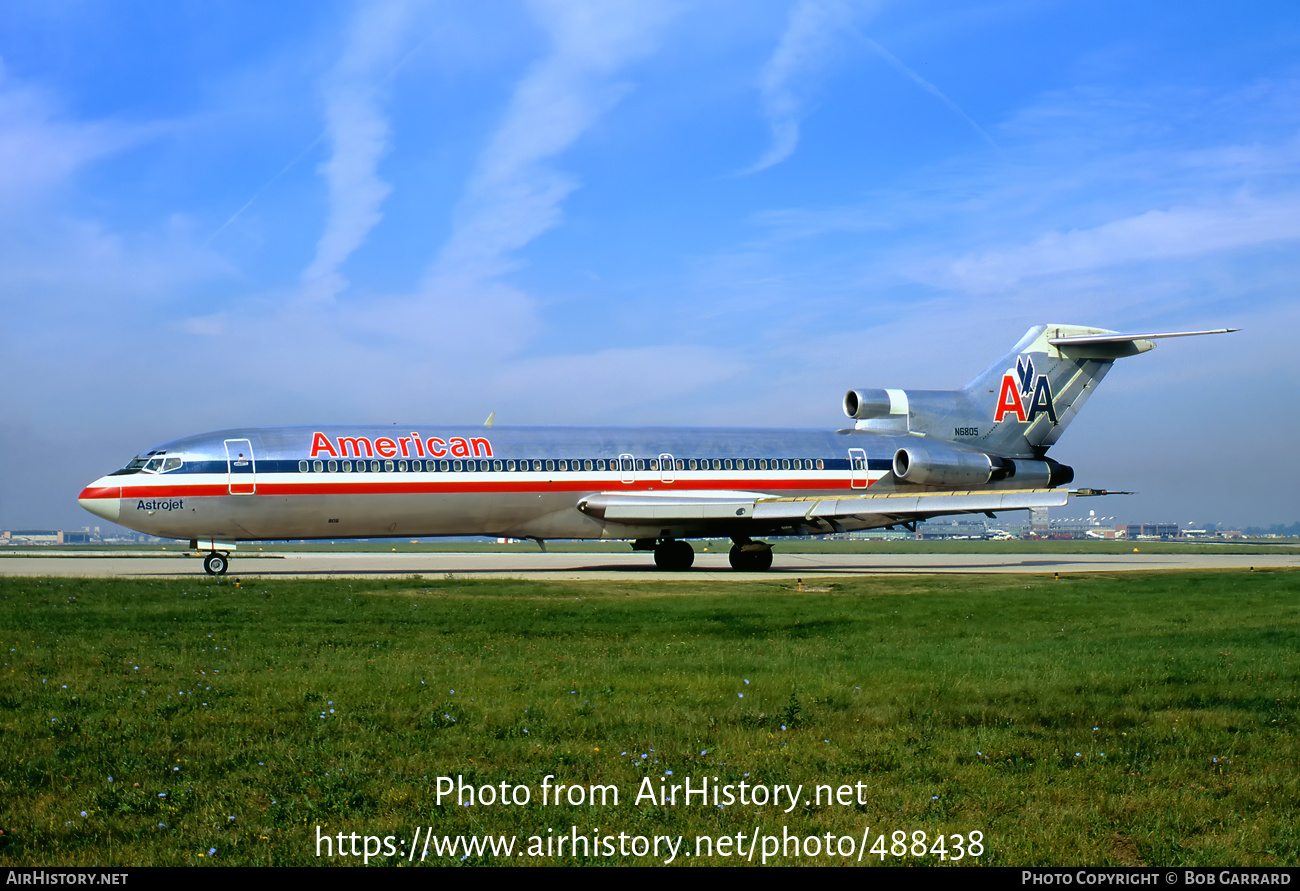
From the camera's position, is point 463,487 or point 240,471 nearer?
point 240,471

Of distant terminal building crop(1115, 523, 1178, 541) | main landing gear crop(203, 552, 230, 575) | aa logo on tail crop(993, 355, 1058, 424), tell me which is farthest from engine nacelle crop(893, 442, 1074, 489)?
distant terminal building crop(1115, 523, 1178, 541)

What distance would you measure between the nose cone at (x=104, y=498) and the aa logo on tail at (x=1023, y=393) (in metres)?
30.4

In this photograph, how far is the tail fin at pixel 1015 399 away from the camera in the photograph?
130ft

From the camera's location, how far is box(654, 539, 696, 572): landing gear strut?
117 feet

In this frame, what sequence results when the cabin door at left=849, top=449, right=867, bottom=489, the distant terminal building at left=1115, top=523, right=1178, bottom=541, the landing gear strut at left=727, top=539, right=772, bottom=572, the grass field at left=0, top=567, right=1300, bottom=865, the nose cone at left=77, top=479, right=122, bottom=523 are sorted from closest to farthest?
the grass field at left=0, top=567, right=1300, bottom=865
the nose cone at left=77, top=479, right=122, bottom=523
the landing gear strut at left=727, top=539, right=772, bottom=572
the cabin door at left=849, top=449, right=867, bottom=489
the distant terminal building at left=1115, top=523, right=1178, bottom=541

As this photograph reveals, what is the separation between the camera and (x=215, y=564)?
31.1 metres

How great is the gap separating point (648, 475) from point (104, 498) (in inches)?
641

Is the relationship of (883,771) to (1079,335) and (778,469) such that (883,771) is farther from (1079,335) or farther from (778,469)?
(1079,335)

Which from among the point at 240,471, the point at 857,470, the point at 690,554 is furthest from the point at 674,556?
the point at 240,471

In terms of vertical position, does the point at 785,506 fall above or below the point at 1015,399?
below

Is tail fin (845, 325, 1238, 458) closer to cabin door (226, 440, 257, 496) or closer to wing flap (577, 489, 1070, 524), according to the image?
wing flap (577, 489, 1070, 524)

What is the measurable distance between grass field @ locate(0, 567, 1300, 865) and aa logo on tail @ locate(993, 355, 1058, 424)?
78.7ft

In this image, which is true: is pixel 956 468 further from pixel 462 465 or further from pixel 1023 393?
pixel 462 465

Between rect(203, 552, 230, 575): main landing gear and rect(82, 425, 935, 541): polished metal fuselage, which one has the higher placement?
rect(82, 425, 935, 541): polished metal fuselage
